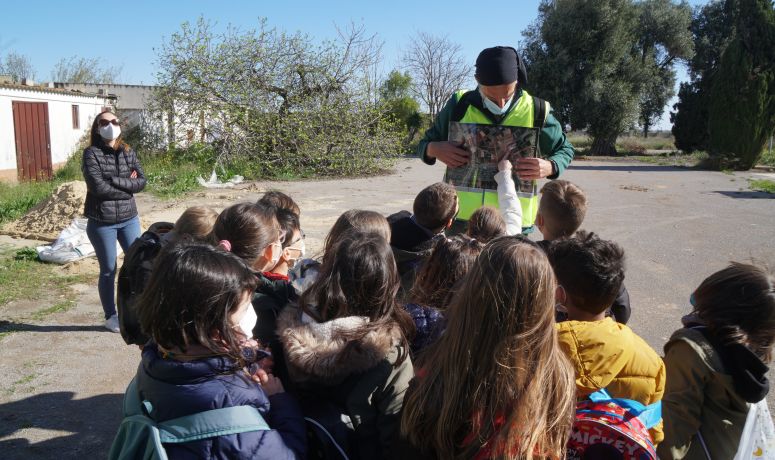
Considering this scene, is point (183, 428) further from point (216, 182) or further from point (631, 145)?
point (631, 145)

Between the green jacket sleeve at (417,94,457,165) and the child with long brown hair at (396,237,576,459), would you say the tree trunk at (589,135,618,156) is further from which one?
the child with long brown hair at (396,237,576,459)

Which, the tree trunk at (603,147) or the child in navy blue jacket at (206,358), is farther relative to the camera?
the tree trunk at (603,147)

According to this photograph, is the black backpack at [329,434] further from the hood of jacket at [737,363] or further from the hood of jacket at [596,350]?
the hood of jacket at [737,363]

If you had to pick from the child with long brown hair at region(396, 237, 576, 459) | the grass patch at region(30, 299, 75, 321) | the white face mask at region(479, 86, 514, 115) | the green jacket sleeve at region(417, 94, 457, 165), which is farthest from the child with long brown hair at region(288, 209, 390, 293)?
the grass patch at region(30, 299, 75, 321)

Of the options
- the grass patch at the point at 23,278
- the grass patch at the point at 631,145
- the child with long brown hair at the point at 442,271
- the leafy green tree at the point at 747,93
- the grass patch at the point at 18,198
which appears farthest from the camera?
the grass patch at the point at 631,145

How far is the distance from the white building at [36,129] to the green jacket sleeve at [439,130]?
12841mm

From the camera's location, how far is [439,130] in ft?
11.7

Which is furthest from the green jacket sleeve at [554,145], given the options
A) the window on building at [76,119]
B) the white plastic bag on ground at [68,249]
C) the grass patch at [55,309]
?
the window on building at [76,119]

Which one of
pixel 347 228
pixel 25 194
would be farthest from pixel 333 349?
pixel 25 194

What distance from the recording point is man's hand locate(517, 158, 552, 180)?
308 centimetres

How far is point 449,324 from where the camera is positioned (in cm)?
171

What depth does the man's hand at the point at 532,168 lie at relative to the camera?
10.1 feet

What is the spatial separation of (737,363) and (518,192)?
149cm

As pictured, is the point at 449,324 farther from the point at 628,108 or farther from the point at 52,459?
the point at 628,108
